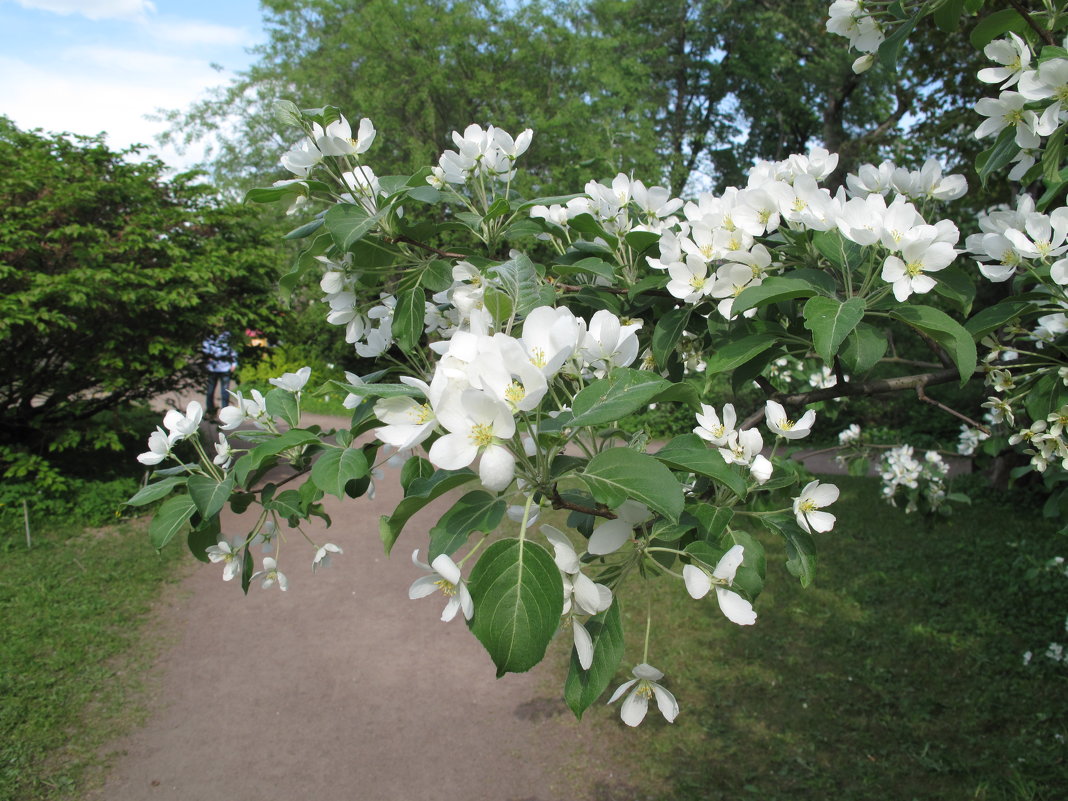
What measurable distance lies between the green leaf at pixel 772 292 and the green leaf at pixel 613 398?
25 cm

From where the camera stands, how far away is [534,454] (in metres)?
0.91

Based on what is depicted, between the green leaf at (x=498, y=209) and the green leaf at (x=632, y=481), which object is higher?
the green leaf at (x=498, y=209)

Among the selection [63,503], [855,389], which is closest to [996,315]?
[855,389]

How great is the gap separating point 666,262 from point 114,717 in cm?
378

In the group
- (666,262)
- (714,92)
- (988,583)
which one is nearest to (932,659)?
(988,583)

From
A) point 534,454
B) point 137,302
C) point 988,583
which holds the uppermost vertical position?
point 534,454

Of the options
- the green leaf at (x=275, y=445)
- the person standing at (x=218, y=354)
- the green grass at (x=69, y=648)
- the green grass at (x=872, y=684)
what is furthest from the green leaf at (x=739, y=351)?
the person standing at (x=218, y=354)

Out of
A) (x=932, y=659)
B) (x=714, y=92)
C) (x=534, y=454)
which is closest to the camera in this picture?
(x=534, y=454)

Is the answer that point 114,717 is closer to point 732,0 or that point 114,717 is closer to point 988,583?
point 988,583

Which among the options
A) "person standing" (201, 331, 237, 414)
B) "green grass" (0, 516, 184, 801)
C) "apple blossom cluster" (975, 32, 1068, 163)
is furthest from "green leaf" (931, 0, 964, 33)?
"person standing" (201, 331, 237, 414)

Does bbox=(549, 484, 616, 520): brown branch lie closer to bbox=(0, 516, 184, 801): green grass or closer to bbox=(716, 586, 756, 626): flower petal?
bbox=(716, 586, 756, 626): flower petal

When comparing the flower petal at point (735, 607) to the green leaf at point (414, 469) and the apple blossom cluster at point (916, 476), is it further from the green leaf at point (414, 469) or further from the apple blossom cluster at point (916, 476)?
the apple blossom cluster at point (916, 476)

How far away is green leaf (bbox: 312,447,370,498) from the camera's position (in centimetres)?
115

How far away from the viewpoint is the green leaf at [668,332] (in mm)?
1460
